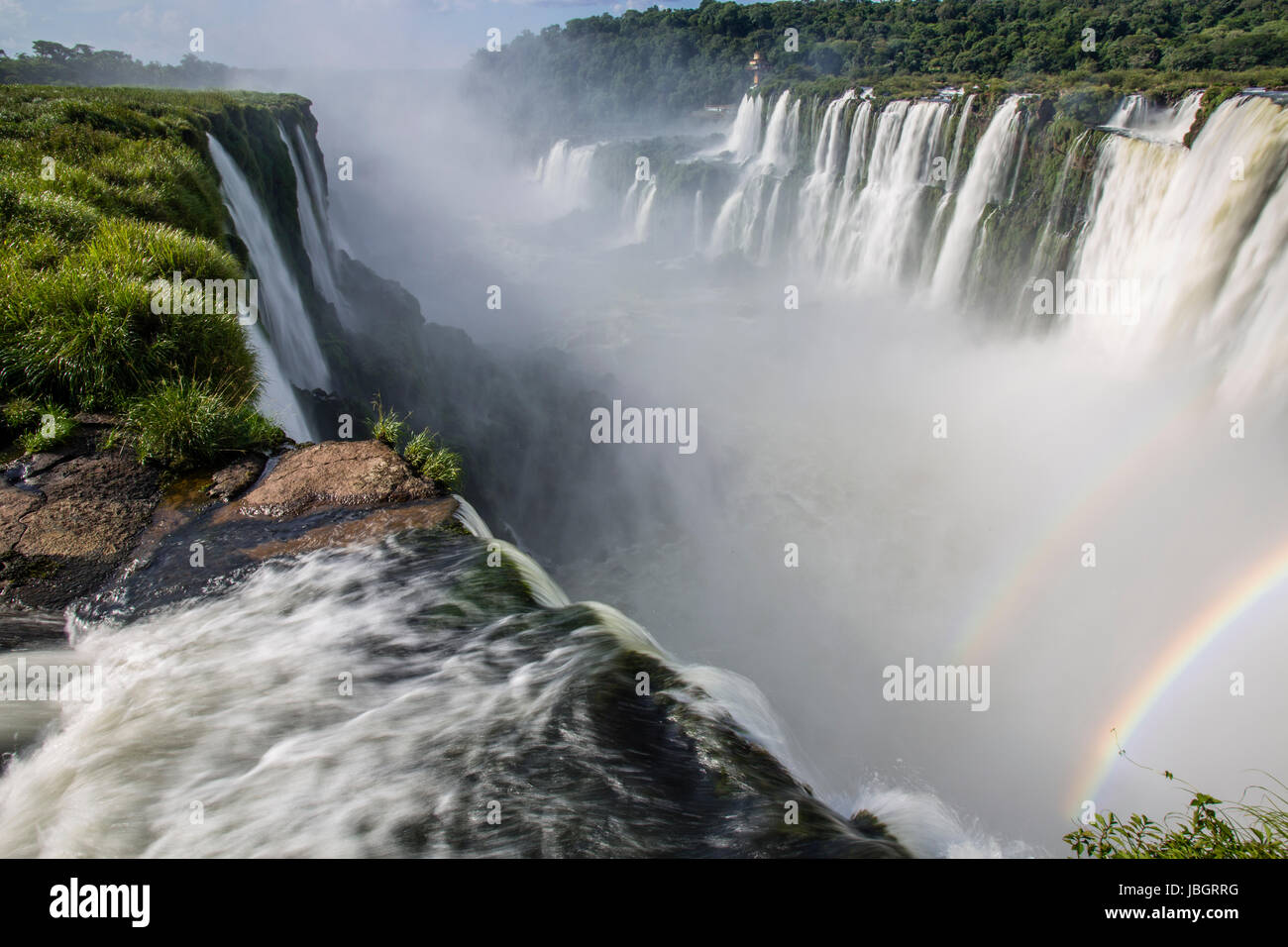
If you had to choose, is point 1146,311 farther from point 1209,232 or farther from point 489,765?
point 489,765

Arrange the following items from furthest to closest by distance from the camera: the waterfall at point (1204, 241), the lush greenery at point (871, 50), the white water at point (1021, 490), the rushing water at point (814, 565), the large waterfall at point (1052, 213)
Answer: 1. the lush greenery at point (871, 50)
2. the large waterfall at point (1052, 213)
3. the waterfall at point (1204, 241)
4. the white water at point (1021, 490)
5. the rushing water at point (814, 565)

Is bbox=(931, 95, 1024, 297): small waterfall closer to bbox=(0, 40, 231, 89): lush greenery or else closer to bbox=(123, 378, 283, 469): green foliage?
bbox=(123, 378, 283, 469): green foliage

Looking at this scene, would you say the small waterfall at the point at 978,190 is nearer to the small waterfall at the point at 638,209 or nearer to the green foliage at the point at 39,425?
the small waterfall at the point at 638,209

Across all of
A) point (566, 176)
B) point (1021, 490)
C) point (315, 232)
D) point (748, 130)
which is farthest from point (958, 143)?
point (566, 176)

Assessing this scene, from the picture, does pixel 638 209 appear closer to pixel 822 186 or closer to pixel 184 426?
pixel 822 186

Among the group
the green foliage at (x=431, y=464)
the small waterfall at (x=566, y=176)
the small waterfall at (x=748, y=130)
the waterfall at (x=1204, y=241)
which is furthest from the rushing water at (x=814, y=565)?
the small waterfall at (x=566, y=176)

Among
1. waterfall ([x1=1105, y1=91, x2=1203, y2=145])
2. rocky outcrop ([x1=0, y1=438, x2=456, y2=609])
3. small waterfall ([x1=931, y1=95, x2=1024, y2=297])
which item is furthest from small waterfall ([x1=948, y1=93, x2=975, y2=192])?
rocky outcrop ([x1=0, y1=438, x2=456, y2=609])
